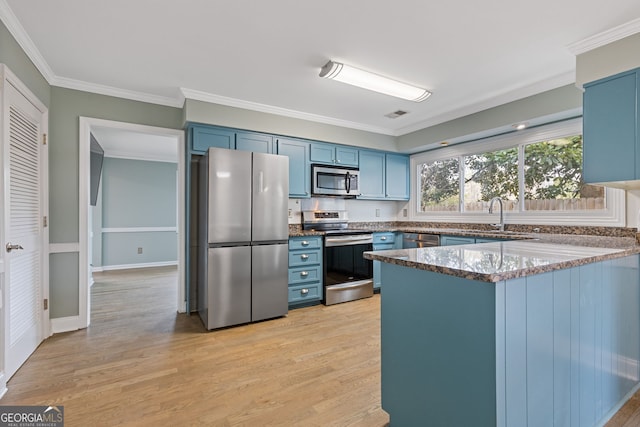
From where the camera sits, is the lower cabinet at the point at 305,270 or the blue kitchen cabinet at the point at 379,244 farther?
the blue kitchen cabinet at the point at 379,244

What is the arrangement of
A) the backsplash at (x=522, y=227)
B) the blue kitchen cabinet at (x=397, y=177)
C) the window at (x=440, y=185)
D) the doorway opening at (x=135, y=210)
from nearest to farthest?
the backsplash at (x=522, y=227), the window at (x=440, y=185), the blue kitchen cabinet at (x=397, y=177), the doorway opening at (x=135, y=210)

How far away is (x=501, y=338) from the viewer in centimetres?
114

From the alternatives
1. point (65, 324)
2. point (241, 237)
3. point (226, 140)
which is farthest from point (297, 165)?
point (65, 324)

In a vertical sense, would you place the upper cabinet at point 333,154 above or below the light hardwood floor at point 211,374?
above

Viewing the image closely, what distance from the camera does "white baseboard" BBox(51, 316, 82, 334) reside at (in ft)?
9.75

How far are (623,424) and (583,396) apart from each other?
452mm

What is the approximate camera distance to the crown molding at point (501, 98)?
2.88 meters

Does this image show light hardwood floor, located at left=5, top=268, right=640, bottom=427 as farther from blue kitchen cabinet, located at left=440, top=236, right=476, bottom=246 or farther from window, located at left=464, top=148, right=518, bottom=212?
window, located at left=464, top=148, right=518, bottom=212

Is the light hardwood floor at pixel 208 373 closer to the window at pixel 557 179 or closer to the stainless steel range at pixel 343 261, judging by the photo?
the stainless steel range at pixel 343 261

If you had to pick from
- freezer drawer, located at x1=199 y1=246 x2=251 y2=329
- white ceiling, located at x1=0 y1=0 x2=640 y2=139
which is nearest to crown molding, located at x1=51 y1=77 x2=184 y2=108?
white ceiling, located at x1=0 y1=0 x2=640 y2=139

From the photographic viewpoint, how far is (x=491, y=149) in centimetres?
400

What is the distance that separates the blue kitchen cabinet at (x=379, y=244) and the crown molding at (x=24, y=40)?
154 inches

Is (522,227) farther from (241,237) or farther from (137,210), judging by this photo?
(137,210)

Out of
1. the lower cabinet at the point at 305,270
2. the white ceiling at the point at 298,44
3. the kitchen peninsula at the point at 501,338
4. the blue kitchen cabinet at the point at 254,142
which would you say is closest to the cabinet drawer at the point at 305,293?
the lower cabinet at the point at 305,270
